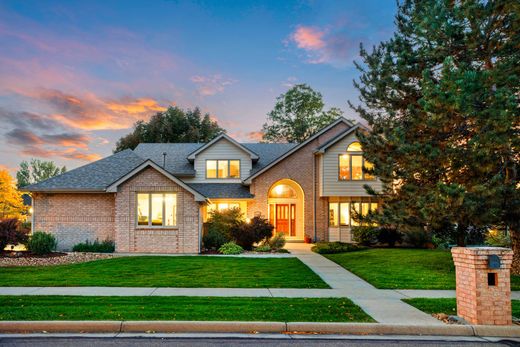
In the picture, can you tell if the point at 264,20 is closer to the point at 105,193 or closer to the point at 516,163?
the point at 105,193

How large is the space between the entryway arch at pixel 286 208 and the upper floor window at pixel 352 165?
3.42 meters

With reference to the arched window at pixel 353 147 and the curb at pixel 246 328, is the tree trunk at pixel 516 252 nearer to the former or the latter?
the curb at pixel 246 328

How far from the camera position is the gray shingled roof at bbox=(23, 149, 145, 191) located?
20.9m

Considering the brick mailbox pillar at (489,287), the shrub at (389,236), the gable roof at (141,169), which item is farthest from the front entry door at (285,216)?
the brick mailbox pillar at (489,287)

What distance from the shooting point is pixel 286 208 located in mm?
27969

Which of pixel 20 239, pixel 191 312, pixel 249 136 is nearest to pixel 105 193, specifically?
pixel 20 239

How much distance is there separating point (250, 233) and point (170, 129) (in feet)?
115

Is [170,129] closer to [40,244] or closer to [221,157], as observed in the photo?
[221,157]

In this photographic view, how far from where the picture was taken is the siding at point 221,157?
2861 cm

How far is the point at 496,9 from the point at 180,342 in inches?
535

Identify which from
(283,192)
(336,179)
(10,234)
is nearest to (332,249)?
(336,179)

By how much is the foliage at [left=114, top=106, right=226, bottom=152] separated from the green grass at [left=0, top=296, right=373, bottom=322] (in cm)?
4359

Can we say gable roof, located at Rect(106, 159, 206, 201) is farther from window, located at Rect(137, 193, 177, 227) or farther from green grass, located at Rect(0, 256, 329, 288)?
green grass, located at Rect(0, 256, 329, 288)

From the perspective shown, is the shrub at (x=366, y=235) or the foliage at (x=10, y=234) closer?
the foliage at (x=10, y=234)
